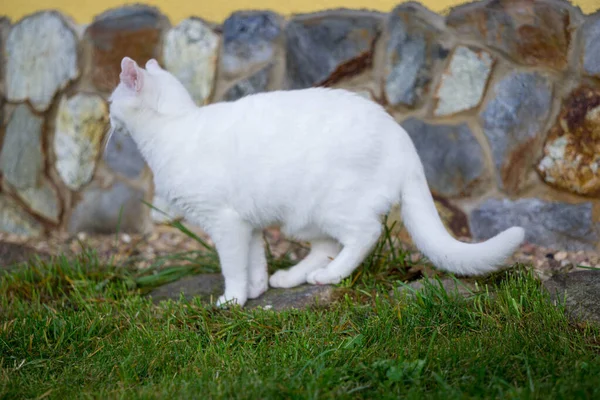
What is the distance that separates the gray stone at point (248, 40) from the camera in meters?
4.12

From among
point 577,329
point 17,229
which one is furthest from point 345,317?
point 17,229

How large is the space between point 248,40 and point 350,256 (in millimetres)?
1972

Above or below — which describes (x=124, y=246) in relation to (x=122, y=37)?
below

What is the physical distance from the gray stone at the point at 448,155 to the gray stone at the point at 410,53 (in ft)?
0.60

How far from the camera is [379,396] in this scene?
185 cm

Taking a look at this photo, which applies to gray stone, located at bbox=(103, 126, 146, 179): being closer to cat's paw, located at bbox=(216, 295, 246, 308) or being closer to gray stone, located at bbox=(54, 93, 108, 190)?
gray stone, located at bbox=(54, 93, 108, 190)

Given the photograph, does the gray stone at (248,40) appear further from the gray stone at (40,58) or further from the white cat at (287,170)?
the white cat at (287,170)

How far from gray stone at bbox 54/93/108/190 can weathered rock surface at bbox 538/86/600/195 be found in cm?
298

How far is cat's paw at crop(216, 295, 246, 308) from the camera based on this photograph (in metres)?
2.76

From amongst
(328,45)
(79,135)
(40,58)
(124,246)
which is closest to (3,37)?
(40,58)

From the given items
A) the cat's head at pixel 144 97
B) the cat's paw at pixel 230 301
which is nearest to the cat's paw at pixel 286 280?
the cat's paw at pixel 230 301

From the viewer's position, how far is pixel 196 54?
14.1 feet

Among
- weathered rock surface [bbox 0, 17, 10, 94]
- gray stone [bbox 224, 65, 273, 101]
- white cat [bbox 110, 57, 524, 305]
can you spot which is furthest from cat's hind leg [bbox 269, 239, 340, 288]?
weathered rock surface [bbox 0, 17, 10, 94]

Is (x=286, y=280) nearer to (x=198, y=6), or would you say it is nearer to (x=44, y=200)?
(x=198, y=6)
